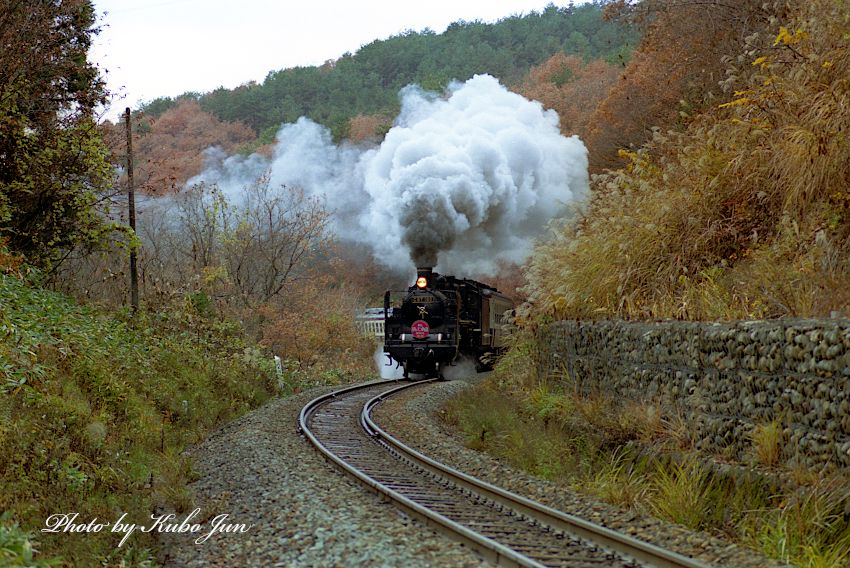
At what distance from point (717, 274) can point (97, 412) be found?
27.3 feet

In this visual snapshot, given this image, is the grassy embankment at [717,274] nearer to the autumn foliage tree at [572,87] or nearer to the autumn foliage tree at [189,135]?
the autumn foliage tree at [572,87]

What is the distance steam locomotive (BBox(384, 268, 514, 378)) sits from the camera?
70.3 feet

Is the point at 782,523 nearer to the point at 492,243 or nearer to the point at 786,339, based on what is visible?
the point at 786,339

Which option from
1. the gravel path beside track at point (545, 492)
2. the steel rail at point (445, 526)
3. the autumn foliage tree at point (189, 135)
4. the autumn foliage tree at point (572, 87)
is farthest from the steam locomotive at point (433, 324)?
the autumn foliage tree at point (189, 135)

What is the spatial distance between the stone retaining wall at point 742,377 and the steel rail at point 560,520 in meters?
2.12

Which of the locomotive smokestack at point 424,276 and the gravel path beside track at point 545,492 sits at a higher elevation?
the locomotive smokestack at point 424,276

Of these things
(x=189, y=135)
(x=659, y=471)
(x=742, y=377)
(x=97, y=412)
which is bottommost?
(x=659, y=471)

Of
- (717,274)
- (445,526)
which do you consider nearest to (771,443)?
(445,526)

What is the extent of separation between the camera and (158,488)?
8.37m

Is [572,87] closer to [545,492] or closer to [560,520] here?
[545,492]

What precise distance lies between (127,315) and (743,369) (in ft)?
42.6

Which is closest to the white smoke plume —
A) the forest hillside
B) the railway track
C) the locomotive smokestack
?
the locomotive smokestack

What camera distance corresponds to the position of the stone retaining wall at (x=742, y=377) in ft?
23.2

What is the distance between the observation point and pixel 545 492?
325 inches
